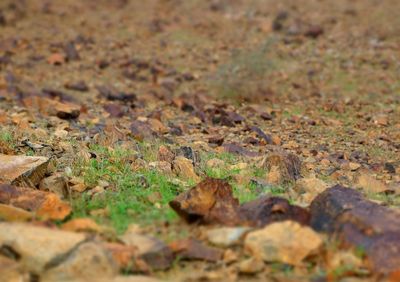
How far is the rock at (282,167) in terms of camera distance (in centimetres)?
490

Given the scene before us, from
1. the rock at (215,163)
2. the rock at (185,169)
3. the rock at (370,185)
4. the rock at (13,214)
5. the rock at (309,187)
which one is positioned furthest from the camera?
the rock at (215,163)

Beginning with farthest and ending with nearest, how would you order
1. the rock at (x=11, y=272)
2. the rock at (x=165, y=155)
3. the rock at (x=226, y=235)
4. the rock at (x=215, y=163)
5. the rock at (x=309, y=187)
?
the rock at (x=165, y=155) < the rock at (x=215, y=163) < the rock at (x=309, y=187) < the rock at (x=226, y=235) < the rock at (x=11, y=272)

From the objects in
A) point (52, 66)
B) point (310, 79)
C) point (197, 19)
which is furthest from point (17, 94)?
point (197, 19)

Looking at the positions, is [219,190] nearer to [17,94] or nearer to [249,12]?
[17,94]

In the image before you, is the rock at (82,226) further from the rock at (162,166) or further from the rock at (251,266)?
the rock at (162,166)

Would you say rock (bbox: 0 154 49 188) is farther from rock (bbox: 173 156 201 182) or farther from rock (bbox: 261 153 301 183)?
rock (bbox: 261 153 301 183)

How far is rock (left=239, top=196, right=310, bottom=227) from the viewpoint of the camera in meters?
3.68

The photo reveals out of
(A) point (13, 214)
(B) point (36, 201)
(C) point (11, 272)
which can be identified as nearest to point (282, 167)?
(B) point (36, 201)

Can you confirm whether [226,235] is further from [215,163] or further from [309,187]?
[215,163]

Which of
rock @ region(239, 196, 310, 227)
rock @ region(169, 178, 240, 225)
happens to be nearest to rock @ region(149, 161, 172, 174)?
rock @ region(169, 178, 240, 225)

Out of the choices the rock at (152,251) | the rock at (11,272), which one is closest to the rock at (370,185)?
the rock at (152,251)

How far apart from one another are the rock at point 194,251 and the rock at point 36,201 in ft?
2.56

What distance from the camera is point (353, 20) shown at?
488 inches

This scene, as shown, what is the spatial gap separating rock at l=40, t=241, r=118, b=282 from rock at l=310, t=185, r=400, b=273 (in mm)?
1140
